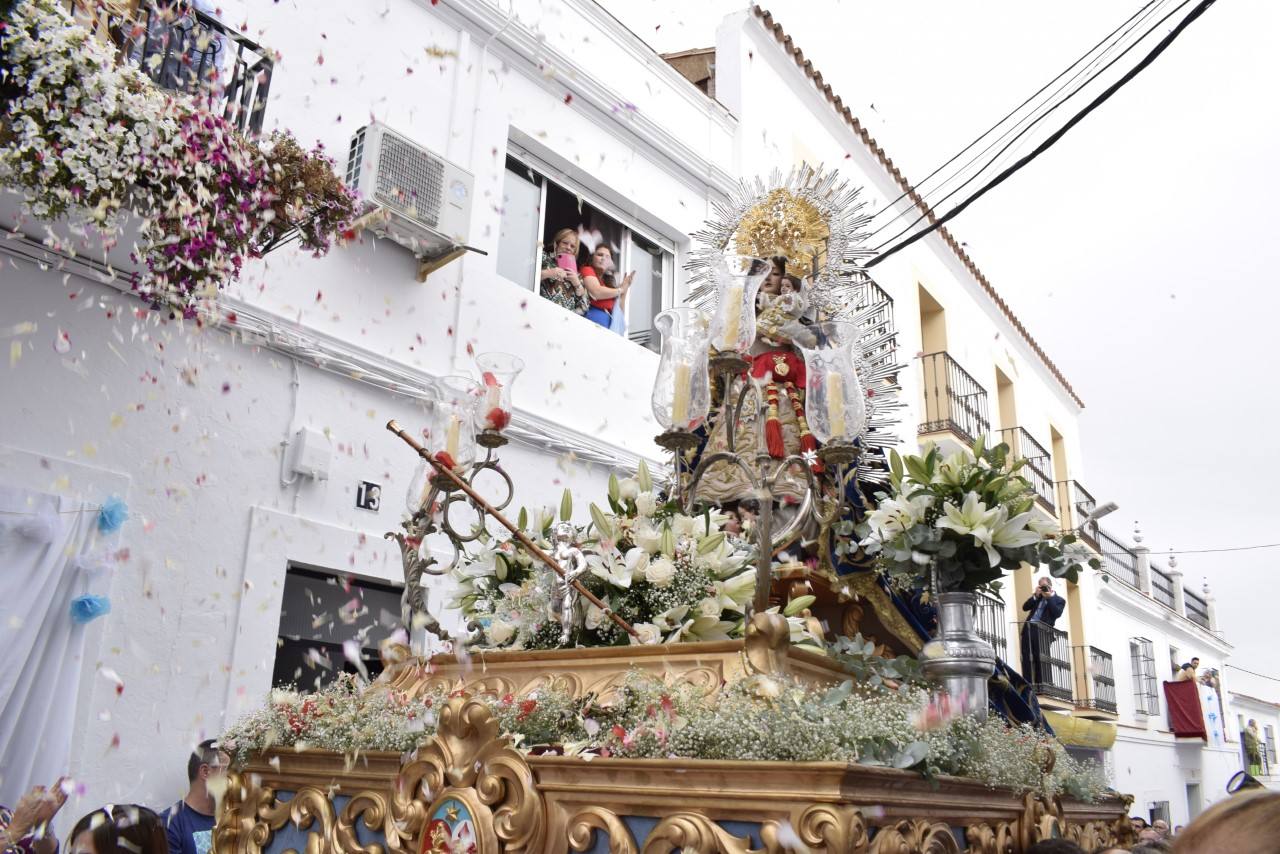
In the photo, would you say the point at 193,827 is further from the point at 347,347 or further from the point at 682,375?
the point at 682,375

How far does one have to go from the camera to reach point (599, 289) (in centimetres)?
656

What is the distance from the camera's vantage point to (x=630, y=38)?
7.05 m

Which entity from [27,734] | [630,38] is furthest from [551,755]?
[630,38]

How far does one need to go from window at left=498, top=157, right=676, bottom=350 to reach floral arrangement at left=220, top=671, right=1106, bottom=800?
13.5ft

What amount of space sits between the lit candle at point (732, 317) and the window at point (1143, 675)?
13579 mm

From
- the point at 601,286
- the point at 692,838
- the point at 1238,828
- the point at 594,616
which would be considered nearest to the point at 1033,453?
the point at 601,286

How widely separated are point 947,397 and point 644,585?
27.5 feet

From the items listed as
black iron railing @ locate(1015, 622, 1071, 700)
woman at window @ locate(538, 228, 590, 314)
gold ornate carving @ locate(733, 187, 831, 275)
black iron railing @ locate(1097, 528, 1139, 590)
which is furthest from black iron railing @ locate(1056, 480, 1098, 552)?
gold ornate carving @ locate(733, 187, 831, 275)

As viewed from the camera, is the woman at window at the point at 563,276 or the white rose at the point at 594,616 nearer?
the white rose at the point at 594,616

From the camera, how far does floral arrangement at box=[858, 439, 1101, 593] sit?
2285mm

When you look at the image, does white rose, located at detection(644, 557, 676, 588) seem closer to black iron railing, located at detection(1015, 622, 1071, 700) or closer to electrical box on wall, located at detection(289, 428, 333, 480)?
electrical box on wall, located at detection(289, 428, 333, 480)

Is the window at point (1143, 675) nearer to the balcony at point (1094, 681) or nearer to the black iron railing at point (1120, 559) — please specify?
the black iron railing at point (1120, 559)

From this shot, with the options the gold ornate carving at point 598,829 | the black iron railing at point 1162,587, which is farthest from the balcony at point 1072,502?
the gold ornate carving at point 598,829

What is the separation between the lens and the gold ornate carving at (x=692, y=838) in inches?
56.9
